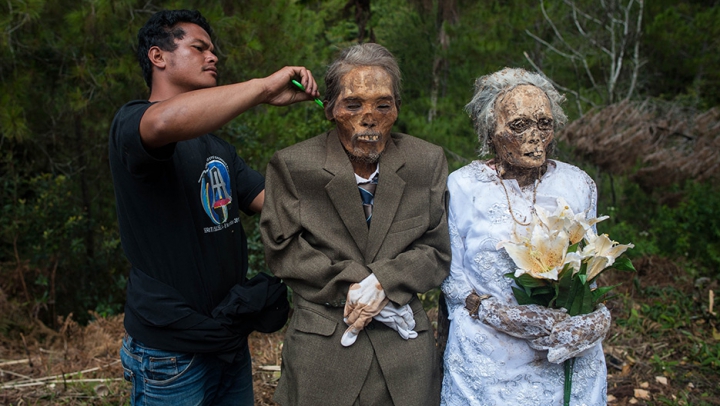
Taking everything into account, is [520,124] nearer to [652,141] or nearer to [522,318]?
[522,318]

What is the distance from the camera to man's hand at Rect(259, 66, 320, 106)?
239 cm

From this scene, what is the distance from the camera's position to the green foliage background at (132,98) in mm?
5211

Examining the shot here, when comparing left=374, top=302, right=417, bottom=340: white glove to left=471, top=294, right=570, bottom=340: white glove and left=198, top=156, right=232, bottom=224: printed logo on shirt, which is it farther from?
left=198, top=156, right=232, bottom=224: printed logo on shirt

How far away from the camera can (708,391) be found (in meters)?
4.17

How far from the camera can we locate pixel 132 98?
592 cm

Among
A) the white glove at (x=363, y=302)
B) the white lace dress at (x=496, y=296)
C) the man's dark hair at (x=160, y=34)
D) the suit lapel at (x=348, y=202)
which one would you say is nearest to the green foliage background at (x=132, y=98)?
the man's dark hair at (x=160, y=34)

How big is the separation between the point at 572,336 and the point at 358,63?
140cm

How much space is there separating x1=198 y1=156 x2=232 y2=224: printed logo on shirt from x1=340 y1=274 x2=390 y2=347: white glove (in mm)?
733

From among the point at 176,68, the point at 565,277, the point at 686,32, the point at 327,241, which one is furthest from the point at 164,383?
the point at 686,32

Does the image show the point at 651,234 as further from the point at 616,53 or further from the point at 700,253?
the point at 616,53

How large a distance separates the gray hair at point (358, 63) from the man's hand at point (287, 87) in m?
0.08

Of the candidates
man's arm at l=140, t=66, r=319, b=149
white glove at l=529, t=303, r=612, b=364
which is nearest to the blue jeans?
man's arm at l=140, t=66, r=319, b=149

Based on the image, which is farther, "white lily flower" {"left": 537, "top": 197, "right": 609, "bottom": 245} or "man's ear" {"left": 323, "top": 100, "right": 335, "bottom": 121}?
"man's ear" {"left": 323, "top": 100, "right": 335, "bottom": 121}

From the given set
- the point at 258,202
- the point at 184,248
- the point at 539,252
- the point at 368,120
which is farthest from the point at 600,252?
the point at 184,248
